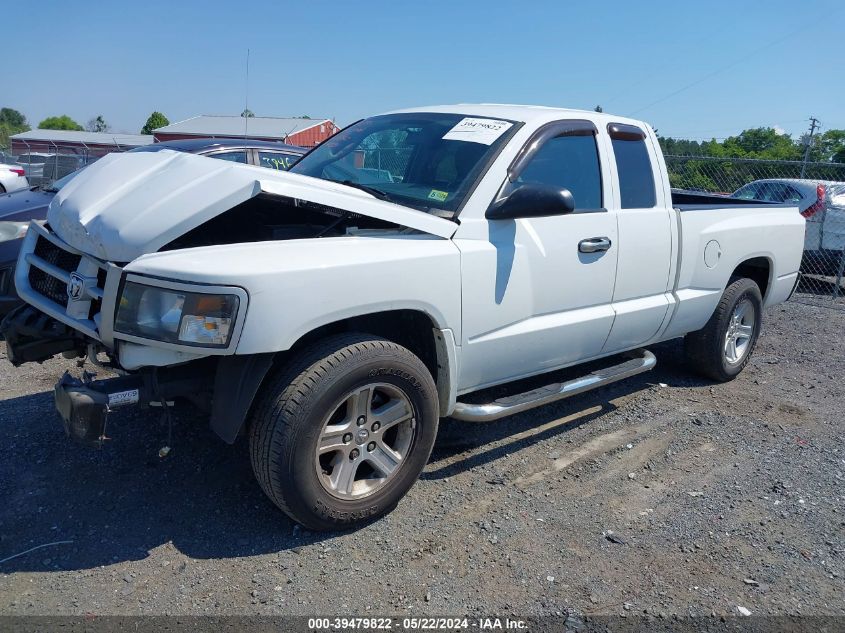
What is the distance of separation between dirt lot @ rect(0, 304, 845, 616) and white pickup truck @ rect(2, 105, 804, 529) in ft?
1.04

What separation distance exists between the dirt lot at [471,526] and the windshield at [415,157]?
155cm

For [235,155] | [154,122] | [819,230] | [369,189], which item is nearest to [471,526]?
[369,189]

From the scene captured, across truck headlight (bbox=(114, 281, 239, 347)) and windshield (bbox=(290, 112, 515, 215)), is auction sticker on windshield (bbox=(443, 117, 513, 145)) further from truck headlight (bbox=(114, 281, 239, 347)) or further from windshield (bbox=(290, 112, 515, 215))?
truck headlight (bbox=(114, 281, 239, 347))

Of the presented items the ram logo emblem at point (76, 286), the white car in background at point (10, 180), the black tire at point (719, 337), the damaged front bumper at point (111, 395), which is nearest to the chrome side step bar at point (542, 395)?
the black tire at point (719, 337)

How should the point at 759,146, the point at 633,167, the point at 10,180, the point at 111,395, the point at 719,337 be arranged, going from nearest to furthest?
the point at 111,395 < the point at 633,167 < the point at 719,337 < the point at 10,180 < the point at 759,146

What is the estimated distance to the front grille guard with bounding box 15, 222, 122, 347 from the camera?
297 cm

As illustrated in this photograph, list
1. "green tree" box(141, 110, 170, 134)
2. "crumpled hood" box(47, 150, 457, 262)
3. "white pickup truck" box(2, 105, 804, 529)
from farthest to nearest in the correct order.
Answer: "green tree" box(141, 110, 170, 134)
"crumpled hood" box(47, 150, 457, 262)
"white pickup truck" box(2, 105, 804, 529)

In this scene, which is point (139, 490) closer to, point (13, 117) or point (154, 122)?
point (154, 122)

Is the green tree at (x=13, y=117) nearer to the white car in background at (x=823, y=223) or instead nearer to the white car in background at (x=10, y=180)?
the white car in background at (x=10, y=180)

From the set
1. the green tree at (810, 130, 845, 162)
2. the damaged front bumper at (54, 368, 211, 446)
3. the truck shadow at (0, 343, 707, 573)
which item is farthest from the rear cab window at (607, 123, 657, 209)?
the green tree at (810, 130, 845, 162)

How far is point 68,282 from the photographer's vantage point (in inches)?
128

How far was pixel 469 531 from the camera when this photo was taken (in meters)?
3.45

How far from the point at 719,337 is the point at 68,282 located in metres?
4.53

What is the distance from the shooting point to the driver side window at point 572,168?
414 cm
